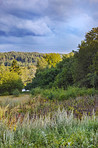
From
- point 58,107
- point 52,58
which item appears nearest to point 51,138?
point 58,107

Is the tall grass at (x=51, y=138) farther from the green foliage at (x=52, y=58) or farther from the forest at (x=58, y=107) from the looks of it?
the green foliage at (x=52, y=58)

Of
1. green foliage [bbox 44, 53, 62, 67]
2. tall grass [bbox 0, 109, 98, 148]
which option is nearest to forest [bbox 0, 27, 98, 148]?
tall grass [bbox 0, 109, 98, 148]

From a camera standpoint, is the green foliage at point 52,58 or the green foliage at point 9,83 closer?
the green foliage at point 9,83

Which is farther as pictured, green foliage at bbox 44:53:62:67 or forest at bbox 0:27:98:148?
green foliage at bbox 44:53:62:67

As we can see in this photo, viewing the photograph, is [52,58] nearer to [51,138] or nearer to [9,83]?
[9,83]

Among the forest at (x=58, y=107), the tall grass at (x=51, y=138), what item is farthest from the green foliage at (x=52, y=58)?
the tall grass at (x=51, y=138)

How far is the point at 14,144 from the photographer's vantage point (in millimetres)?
2611

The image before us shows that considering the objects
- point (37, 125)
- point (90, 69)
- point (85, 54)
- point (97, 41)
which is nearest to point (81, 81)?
point (90, 69)

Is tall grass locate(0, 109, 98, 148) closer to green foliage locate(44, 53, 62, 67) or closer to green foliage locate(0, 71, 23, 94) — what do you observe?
green foliage locate(0, 71, 23, 94)

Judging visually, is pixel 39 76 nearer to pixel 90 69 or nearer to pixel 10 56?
pixel 90 69

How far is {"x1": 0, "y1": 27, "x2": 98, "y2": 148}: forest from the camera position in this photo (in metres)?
2.61

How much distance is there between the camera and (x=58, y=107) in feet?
19.9

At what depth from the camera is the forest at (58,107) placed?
2.61 metres

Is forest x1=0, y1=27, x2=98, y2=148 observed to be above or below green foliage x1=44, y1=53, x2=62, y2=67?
below
